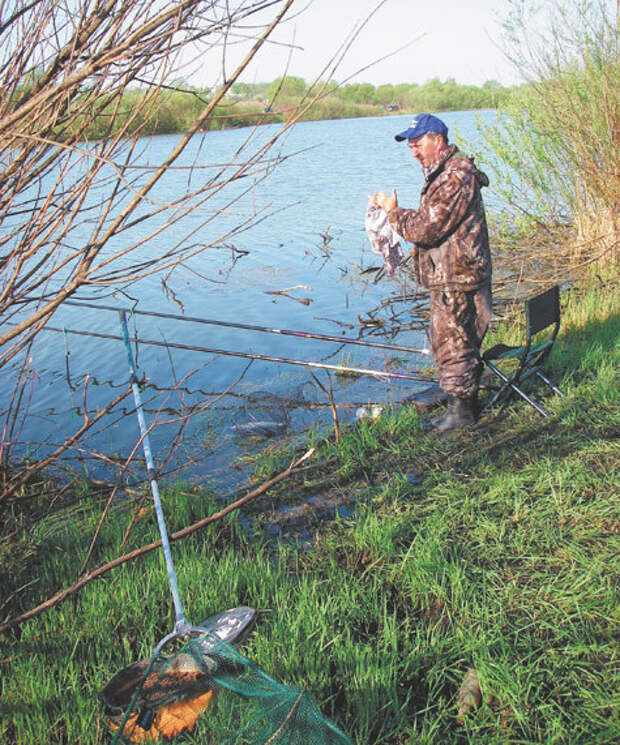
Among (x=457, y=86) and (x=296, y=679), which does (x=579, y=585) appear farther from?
(x=457, y=86)

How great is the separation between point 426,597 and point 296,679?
2.40ft

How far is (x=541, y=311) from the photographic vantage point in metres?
4.38

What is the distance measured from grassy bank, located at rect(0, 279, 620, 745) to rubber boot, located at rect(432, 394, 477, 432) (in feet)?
0.88

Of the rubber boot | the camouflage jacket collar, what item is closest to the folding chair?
the rubber boot

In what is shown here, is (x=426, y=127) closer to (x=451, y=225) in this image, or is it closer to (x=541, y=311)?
(x=451, y=225)

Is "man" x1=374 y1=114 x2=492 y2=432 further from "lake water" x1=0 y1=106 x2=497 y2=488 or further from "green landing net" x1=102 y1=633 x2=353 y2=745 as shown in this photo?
"green landing net" x1=102 y1=633 x2=353 y2=745

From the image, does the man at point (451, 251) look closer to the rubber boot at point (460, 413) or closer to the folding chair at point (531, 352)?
the rubber boot at point (460, 413)

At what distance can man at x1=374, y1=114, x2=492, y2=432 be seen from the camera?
4.38 metres

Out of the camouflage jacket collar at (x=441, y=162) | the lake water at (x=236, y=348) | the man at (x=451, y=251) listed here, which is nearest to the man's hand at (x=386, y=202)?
the man at (x=451, y=251)

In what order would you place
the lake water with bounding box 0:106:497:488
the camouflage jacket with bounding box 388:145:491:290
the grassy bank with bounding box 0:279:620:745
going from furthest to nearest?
the lake water with bounding box 0:106:497:488 → the camouflage jacket with bounding box 388:145:491:290 → the grassy bank with bounding box 0:279:620:745

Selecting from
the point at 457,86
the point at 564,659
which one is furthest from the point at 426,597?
the point at 457,86

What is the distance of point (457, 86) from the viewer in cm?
4603

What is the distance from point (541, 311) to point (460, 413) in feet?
3.06

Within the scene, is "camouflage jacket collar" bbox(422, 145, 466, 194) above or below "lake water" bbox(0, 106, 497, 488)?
above
